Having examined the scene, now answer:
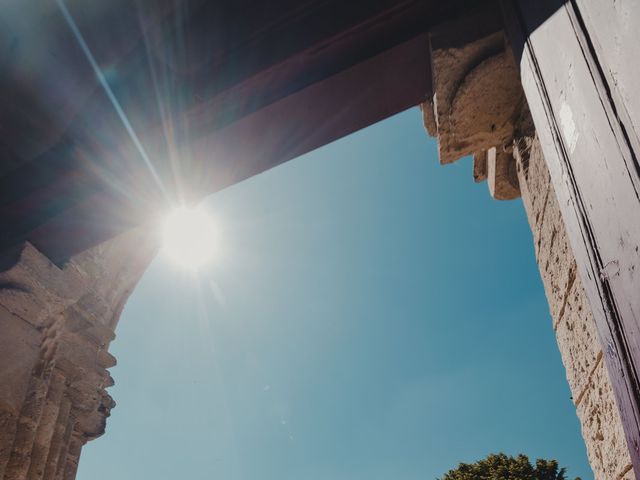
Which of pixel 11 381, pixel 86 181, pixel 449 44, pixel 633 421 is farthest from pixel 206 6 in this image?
pixel 633 421

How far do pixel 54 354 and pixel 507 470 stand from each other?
16970 millimetres

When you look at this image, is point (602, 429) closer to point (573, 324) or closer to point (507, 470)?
point (573, 324)

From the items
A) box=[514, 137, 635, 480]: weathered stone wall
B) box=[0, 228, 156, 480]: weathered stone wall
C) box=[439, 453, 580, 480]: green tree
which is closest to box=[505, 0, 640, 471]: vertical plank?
box=[514, 137, 635, 480]: weathered stone wall

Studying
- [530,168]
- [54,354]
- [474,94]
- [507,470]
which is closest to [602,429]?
[530,168]

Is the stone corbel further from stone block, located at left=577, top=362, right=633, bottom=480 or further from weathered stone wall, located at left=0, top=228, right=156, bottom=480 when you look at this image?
weathered stone wall, located at left=0, top=228, right=156, bottom=480

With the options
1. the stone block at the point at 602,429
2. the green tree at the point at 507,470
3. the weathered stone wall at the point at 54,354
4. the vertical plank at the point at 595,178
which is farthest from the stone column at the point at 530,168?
the green tree at the point at 507,470

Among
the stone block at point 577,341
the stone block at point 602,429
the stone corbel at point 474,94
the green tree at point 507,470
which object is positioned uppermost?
the green tree at point 507,470

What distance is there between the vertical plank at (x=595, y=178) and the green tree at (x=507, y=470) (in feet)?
57.0

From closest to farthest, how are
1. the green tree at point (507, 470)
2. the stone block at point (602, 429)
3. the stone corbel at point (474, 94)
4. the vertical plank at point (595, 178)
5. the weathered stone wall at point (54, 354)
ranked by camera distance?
1. the vertical plank at point (595, 178)
2. the stone block at point (602, 429)
3. the stone corbel at point (474, 94)
4. the weathered stone wall at point (54, 354)
5. the green tree at point (507, 470)

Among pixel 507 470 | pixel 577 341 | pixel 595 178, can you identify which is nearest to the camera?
pixel 595 178

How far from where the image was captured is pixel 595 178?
2.98 feet

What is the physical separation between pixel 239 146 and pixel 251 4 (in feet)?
1.93

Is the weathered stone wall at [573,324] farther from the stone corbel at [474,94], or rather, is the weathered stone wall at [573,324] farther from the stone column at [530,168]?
the stone corbel at [474,94]

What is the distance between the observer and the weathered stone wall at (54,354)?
2.03 metres
